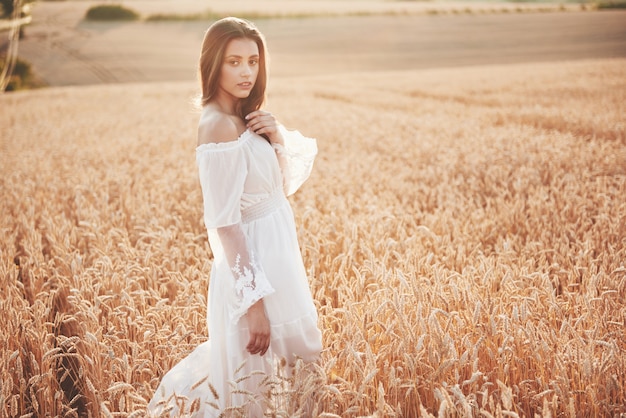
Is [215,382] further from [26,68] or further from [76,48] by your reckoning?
[76,48]

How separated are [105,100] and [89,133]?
8.56 m

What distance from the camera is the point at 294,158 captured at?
250 cm

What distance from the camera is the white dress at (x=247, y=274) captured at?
2.10 metres

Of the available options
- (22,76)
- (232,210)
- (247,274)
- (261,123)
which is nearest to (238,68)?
(261,123)

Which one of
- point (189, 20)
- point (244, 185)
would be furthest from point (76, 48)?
point (244, 185)

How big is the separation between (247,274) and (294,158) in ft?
2.22

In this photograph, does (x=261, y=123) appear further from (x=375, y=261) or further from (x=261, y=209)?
(x=375, y=261)

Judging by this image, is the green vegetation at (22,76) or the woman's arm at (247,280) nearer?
the woman's arm at (247,280)

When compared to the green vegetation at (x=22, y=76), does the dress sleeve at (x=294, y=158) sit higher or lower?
lower

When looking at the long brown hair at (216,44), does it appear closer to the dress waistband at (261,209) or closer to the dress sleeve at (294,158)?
the dress sleeve at (294,158)

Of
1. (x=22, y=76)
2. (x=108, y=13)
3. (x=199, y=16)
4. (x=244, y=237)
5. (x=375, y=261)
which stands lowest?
(x=375, y=261)

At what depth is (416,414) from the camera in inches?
81.1

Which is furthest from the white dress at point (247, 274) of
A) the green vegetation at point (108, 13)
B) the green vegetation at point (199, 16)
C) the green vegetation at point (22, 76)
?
the green vegetation at point (108, 13)

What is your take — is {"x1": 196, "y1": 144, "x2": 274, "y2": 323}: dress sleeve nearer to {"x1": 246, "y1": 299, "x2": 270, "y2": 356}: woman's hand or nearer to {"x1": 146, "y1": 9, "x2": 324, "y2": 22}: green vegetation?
{"x1": 246, "y1": 299, "x2": 270, "y2": 356}: woman's hand
